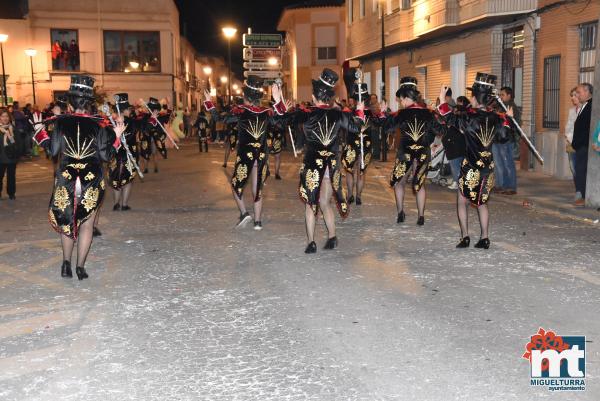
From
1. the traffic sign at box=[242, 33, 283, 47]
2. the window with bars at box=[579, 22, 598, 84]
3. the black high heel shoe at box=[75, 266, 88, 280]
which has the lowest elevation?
the black high heel shoe at box=[75, 266, 88, 280]

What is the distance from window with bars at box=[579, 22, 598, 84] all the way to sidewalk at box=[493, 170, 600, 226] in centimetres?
225

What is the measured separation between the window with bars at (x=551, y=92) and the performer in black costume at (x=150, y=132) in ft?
28.5

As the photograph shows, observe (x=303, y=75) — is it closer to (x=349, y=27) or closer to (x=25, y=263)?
(x=349, y=27)

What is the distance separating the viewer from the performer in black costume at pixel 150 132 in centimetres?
1303

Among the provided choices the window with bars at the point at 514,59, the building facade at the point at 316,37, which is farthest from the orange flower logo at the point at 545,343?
the building facade at the point at 316,37

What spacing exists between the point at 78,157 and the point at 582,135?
8.22 m

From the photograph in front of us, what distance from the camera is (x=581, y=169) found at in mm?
11898

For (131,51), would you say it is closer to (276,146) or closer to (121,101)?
(276,146)

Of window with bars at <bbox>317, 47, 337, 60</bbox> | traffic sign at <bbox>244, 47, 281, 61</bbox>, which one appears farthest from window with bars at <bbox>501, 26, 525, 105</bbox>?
window with bars at <bbox>317, 47, 337, 60</bbox>

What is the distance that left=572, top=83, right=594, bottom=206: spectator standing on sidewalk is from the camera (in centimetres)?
1166

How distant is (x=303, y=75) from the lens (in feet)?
165

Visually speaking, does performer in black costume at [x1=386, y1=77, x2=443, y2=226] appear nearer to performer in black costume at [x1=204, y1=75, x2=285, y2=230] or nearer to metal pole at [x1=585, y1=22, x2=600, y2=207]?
performer in black costume at [x1=204, y1=75, x2=285, y2=230]

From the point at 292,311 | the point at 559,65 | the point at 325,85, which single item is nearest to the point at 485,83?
the point at 325,85

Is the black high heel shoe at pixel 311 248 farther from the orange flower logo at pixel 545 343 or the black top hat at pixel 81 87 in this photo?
the orange flower logo at pixel 545 343
